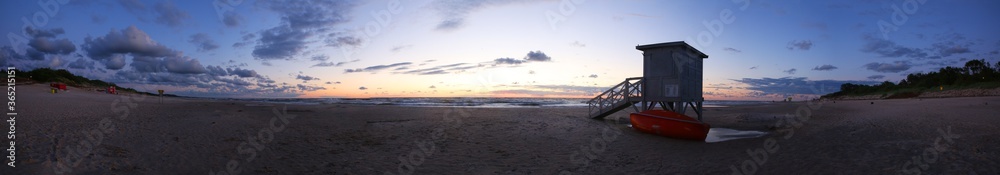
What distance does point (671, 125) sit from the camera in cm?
1517

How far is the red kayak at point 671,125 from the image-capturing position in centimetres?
1454

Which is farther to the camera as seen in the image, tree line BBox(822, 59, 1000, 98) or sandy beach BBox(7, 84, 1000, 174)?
tree line BBox(822, 59, 1000, 98)

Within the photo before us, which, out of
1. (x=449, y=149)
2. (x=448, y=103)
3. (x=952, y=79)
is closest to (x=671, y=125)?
(x=449, y=149)

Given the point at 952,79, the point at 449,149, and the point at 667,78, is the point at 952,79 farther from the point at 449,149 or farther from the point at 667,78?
the point at 449,149

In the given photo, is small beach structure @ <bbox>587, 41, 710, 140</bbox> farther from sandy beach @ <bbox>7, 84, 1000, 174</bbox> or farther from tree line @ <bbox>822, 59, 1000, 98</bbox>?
tree line @ <bbox>822, 59, 1000, 98</bbox>

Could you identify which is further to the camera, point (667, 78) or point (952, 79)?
point (952, 79)

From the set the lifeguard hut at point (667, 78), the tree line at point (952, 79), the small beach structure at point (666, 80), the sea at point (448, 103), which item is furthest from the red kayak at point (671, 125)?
the tree line at point (952, 79)

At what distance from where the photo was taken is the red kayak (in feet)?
47.7

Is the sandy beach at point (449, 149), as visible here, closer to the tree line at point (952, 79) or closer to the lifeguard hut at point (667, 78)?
the lifeguard hut at point (667, 78)

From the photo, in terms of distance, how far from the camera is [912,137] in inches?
512

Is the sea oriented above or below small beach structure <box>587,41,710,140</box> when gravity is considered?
below

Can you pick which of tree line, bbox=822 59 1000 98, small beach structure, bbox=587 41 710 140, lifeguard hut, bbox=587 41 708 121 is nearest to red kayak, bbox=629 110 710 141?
small beach structure, bbox=587 41 710 140

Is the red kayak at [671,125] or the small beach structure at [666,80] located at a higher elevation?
the small beach structure at [666,80]

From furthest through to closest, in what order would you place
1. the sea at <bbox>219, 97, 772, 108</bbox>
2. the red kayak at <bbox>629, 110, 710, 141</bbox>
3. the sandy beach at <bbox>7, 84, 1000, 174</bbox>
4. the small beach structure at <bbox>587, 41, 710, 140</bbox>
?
the sea at <bbox>219, 97, 772, 108</bbox>, the small beach structure at <bbox>587, 41, 710, 140</bbox>, the red kayak at <bbox>629, 110, 710, 141</bbox>, the sandy beach at <bbox>7, 84, 1000, 174</bbox>
